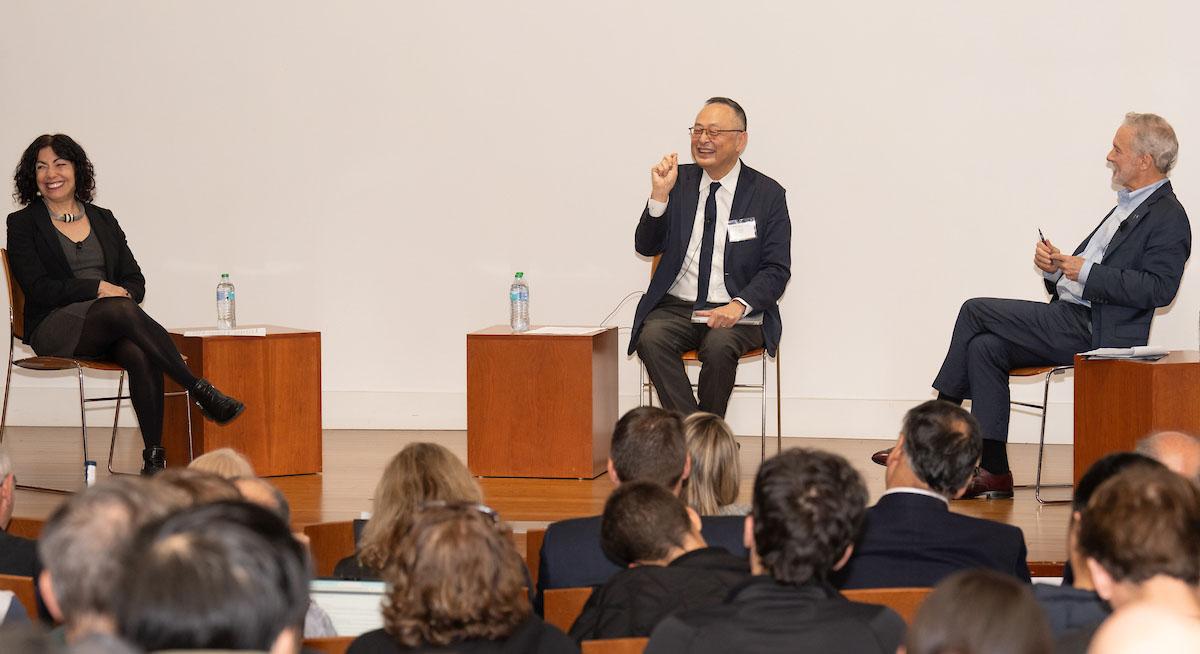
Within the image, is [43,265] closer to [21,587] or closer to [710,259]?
[710,259]

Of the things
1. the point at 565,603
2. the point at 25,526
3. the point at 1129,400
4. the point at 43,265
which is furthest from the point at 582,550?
the point at 43,265

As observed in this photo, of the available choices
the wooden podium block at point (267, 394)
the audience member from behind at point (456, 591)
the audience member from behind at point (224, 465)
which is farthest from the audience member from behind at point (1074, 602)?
the wooden podium block at point (267, 394)

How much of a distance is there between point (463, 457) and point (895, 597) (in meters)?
3.56

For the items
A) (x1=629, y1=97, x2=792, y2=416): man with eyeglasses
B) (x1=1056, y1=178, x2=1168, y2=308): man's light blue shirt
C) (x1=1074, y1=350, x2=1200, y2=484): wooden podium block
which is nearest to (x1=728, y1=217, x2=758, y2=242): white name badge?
(x1=629, y1=97, x2=792, y2=416): man with eyeglasses

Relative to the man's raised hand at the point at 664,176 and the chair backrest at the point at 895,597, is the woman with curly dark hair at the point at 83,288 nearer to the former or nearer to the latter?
the man's raised hand at the point at 664,176

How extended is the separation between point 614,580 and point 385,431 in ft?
14.1

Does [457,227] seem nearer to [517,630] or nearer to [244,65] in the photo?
[244,65]

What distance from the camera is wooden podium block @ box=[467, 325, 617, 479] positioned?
5.08 meters

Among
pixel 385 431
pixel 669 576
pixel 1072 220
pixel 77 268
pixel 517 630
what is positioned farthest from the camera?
pixel 385 431

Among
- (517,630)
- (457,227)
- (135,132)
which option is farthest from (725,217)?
(517,630)

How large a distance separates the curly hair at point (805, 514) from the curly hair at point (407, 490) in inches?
29.2

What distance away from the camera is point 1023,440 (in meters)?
6.14

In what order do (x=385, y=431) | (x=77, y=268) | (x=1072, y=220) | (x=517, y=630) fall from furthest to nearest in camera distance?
(x=385, y=431) → (x=1072, y=220) → (x=77, y=268) → (x=517, y=630)

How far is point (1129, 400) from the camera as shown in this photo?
13.9 feet
